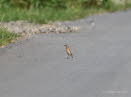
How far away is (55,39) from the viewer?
15625 mm

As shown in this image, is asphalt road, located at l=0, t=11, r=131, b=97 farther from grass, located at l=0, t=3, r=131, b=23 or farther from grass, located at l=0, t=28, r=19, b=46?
grass, located at l=0, t=3, r=131, b=23

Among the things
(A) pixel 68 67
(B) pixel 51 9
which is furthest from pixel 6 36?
(B) pixel 51 9

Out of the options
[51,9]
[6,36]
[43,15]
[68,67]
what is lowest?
[68,67]

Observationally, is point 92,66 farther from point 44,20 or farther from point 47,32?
point 44,20

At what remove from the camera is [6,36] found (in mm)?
14328

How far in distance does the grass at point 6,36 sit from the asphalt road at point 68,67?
30 cm

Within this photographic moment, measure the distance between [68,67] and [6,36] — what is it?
3.62 meters

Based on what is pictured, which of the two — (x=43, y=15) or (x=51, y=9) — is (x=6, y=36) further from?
(x=51, y=9)

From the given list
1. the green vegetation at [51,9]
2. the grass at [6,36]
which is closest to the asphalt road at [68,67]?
Answer: the grass at [6,36]

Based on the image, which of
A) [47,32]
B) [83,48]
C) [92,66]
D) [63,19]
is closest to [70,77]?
[92,66]

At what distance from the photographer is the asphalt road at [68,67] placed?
8.90 m

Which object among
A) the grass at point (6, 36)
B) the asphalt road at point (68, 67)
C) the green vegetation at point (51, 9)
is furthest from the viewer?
the green vegetation at point (51, 9)

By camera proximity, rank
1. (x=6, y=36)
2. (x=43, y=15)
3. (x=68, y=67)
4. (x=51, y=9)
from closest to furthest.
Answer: (x=68, y=67), (x=6, y=36), (x=43, y=15), (x=51, y=9)

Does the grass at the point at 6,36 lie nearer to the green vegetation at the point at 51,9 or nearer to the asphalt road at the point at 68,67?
the asphalt road at the point at 68,67
